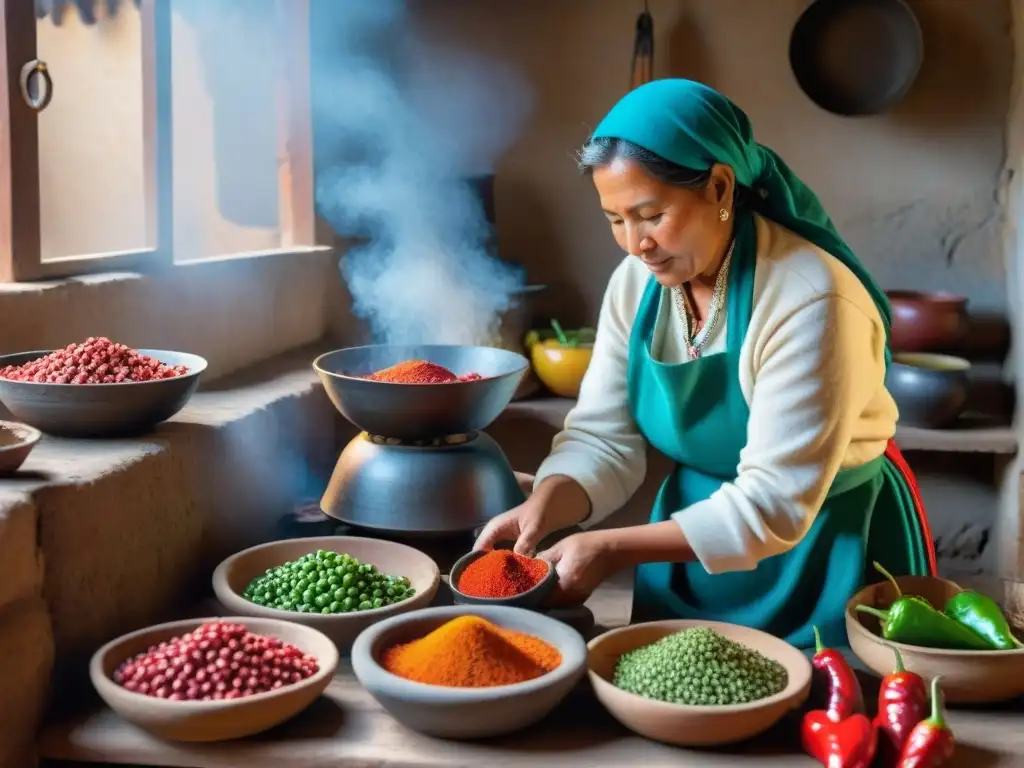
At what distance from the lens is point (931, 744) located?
124 cm

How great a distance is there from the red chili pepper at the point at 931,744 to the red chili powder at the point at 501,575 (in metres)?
0.57

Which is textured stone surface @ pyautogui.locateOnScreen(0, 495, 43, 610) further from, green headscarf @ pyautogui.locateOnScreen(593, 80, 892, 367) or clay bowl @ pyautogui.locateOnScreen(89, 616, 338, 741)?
green headscarf @ pyautogui.locateOnScreen(593, 80, 892, 367)

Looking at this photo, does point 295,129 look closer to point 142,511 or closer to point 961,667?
point 142,511

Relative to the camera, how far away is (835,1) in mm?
3400

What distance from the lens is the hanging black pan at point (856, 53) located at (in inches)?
132

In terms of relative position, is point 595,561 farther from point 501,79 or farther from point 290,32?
point 501,79

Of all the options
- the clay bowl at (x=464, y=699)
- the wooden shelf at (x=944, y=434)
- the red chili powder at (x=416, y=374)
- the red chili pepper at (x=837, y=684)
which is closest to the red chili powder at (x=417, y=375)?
the red chili powder at (x=416, y=374)

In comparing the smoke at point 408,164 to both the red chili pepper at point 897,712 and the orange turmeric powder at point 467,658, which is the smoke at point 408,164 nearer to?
the orange turmeric powder at point 467,658

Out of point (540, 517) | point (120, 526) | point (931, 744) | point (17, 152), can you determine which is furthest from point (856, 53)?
point (120, 526)

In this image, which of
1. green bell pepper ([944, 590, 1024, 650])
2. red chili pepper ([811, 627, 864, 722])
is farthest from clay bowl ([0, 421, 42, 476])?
green bell pepper ([944, 590, 1024, 650])

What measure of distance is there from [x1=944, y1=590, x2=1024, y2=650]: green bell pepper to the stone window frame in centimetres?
168

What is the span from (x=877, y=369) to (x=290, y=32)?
217 centimetres

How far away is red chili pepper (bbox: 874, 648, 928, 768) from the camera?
1311 millimetres

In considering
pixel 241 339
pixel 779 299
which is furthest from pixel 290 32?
pixel 779 299
